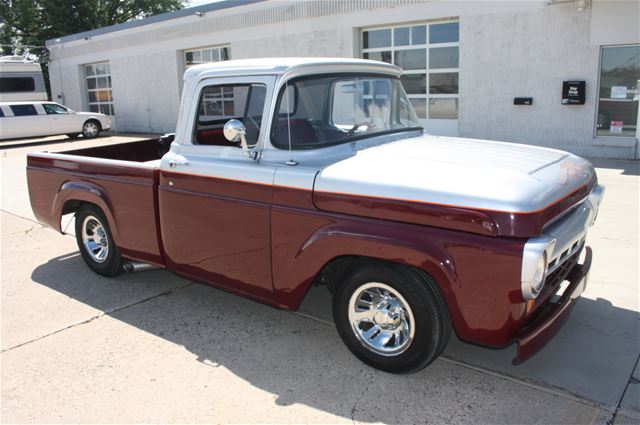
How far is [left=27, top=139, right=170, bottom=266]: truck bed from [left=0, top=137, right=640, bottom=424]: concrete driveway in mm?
557

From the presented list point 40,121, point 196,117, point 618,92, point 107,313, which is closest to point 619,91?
point 618,92

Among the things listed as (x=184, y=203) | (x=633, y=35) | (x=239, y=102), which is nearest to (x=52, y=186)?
(x=184, y=203)

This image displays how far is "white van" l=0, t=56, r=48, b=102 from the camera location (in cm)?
2308

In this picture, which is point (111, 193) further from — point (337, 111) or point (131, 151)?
point (337, 111)

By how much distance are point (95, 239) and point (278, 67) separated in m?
2.82

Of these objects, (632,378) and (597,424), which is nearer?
(597,424)

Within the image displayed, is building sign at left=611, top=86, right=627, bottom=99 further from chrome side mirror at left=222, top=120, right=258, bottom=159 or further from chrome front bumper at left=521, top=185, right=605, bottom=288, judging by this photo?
chrome side mirror at left=222, top=120, right=258, bottom=159

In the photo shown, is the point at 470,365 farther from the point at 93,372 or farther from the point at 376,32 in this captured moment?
the point at 376,32

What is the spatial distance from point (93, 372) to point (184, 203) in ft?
4.44

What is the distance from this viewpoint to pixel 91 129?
20781mm

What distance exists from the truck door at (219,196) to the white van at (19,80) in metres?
22.5

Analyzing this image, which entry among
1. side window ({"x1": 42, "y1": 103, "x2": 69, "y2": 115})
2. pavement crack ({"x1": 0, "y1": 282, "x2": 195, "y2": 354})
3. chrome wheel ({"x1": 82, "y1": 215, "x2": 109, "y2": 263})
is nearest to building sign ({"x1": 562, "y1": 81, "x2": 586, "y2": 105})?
pavement crack ({"x1": 0, "y1": 282, "x2": 195, "y2": 354})

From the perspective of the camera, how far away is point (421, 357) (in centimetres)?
330

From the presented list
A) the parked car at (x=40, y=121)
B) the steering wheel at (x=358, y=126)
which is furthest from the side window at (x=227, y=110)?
the parked car at (x=40, y=121)
